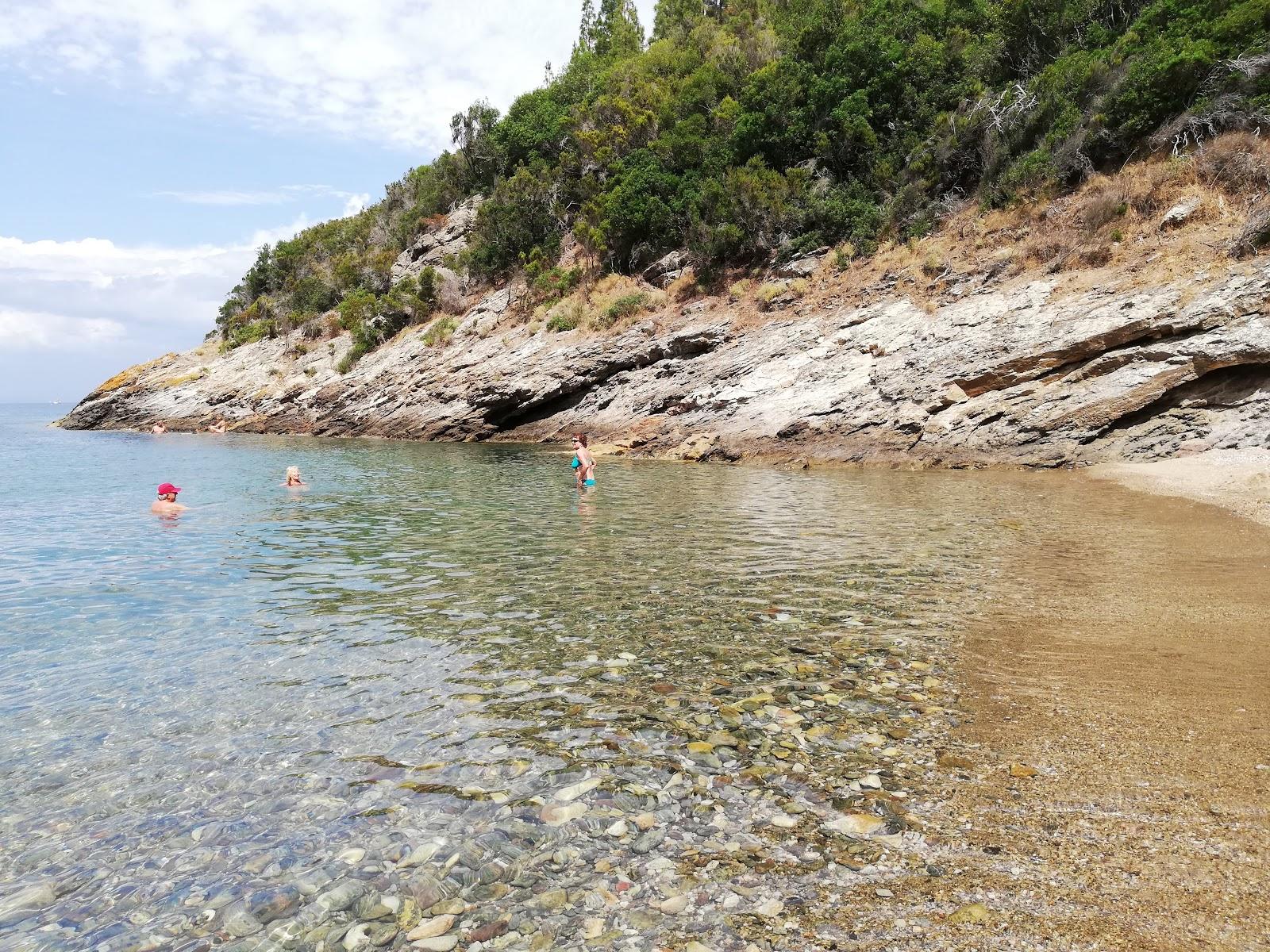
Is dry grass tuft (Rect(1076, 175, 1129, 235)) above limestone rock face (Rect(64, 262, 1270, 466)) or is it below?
above

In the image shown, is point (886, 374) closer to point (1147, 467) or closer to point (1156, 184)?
point (1147, 467)

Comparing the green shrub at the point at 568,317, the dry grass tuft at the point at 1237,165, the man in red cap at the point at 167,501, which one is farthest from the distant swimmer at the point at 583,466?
the green shrub at the point at 568,317

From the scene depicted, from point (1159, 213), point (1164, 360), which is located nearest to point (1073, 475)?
point (1164, 360)

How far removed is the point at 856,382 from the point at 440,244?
150ft

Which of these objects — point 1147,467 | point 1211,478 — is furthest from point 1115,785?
point 1147,467

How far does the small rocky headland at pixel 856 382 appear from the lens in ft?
13.0

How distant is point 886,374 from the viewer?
28.8 meters

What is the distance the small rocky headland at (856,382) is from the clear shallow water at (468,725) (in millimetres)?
55

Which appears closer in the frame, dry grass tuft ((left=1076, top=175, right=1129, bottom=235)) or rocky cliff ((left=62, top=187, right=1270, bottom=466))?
rocky cliff ((left=62, top=187, right=1270, bottom=466))

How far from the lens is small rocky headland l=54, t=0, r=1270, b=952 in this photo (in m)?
3.95

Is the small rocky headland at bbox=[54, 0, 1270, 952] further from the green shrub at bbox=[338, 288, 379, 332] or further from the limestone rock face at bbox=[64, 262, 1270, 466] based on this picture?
the green shrub at bbox=[338, 288, 379, 332]

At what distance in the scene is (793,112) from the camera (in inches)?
1645

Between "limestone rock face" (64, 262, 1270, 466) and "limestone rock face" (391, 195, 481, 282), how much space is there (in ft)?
43.3

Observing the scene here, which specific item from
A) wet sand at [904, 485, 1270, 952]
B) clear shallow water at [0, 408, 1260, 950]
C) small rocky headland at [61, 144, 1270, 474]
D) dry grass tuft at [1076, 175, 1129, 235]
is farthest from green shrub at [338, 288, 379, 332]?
wet sand at [904, 485, 1270, 952]
